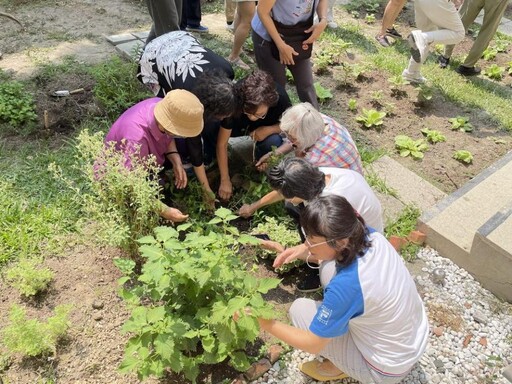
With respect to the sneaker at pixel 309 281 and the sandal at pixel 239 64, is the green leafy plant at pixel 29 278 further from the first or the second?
the sandal at pixel 239 64

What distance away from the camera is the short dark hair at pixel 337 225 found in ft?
6.45

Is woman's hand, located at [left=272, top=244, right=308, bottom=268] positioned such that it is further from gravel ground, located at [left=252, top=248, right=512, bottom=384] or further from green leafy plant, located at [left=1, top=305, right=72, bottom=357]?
green leafy plant, located at [left=1, top=305, right=72, bottom=357]

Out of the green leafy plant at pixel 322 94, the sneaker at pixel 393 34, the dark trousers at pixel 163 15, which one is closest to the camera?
the dark trousers at pixel 163 15

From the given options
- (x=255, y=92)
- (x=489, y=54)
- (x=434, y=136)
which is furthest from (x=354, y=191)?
(x=489, y=54)

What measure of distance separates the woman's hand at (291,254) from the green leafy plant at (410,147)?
7.05ft

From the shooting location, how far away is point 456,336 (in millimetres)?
2883

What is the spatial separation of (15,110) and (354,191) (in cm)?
308

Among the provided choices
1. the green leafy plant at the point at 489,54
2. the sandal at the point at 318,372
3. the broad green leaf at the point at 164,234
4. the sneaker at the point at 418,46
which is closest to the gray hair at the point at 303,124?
the broad green leaf at the point at 164,234

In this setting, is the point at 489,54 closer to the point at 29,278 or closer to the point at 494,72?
the point at 494,72

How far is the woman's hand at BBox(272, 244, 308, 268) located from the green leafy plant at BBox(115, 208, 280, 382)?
0.54m

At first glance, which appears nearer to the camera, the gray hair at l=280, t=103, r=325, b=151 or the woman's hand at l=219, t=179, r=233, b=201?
the gray hair at l=280, t=103, r=325, b=151

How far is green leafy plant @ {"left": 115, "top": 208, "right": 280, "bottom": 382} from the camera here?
207cm

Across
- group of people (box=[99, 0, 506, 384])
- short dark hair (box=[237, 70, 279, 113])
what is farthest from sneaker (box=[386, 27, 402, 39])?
short dark hair (box=[237, 70, 279, 113])

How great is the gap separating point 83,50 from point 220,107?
10.0ft
